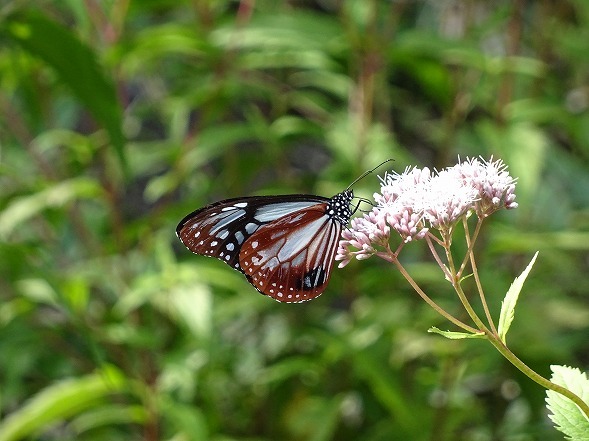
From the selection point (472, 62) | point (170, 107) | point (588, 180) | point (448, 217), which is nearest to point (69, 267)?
point (170, 107)

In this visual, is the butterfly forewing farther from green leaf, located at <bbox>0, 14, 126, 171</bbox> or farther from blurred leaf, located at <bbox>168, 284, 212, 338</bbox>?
blurred leaf, located at <bbox>168, 284, 212, 338</bbox>

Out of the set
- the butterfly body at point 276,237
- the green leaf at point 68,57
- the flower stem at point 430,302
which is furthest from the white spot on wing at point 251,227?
the flower stem at point 430,302

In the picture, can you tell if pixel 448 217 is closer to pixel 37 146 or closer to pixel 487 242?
pixel 487 242

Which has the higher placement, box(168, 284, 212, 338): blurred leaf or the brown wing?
box(168, 284, 212, 338): blurred leaf

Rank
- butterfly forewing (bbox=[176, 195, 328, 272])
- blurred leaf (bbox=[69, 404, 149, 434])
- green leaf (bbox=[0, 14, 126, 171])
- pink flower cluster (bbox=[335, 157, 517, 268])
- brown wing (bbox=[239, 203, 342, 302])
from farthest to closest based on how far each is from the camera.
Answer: blurred leaf (bbox=[69, 404, 149, 434]), green leaf (bbox=[0, 14, 126, 171]), butterfly forewing (bbox=[176, 195, 328, 272]), brown wing (bbox=[239, 203, 342, 302]), pink flower cluster (bbox=[335, 157, 517, 268])

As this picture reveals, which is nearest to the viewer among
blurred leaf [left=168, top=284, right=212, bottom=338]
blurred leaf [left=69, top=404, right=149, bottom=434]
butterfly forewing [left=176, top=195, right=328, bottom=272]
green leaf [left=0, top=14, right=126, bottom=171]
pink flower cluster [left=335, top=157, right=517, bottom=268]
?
pink flower cluster [left=335, top=157, right=517, bottom=268]

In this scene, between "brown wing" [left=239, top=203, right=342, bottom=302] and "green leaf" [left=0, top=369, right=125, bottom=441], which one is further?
"green leaf" [left=0, top=369, right=125, bottom=441]

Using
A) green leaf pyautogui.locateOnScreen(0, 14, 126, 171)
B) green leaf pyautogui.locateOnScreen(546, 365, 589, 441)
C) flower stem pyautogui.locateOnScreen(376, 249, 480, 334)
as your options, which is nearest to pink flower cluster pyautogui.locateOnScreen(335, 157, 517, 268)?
Answer: flower stem pyautogui.locateOnScreen(376, 249, 480, 334)
